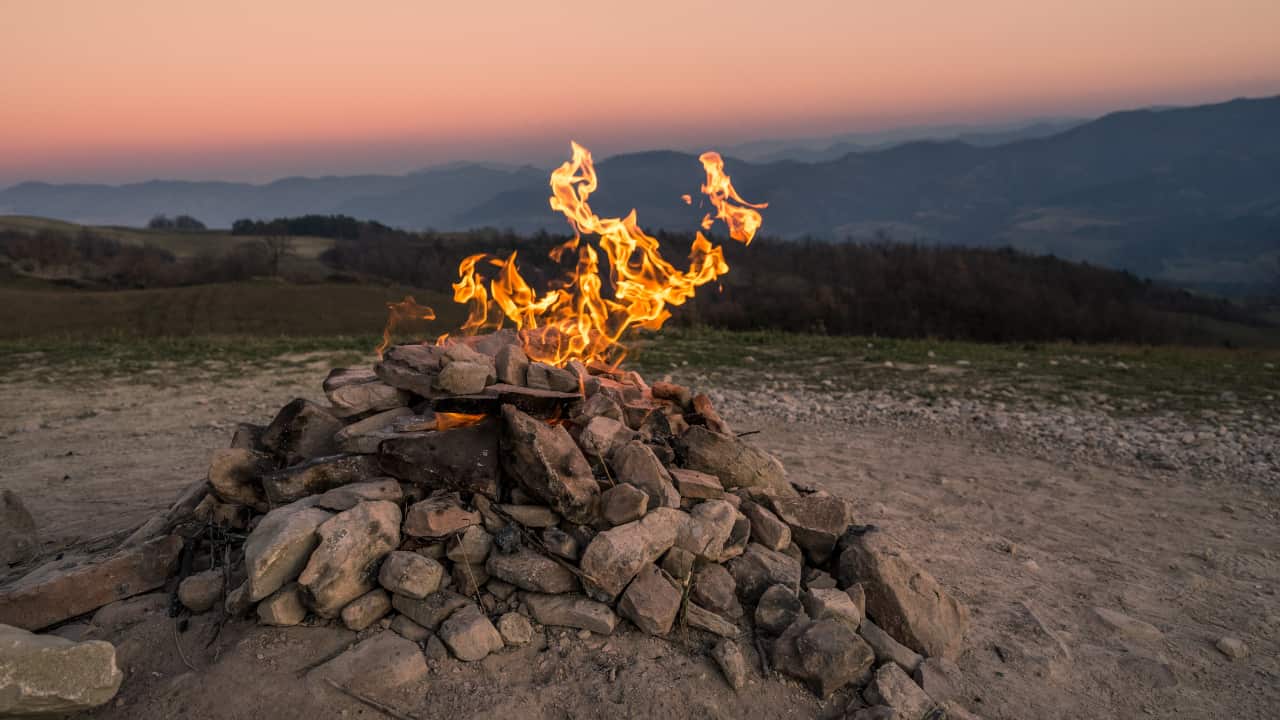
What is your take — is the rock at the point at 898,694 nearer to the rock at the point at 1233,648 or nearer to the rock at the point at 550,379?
the rock at the point at 1233,648

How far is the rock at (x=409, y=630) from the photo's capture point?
171 inches

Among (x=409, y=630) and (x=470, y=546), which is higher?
(x=470, y=546)

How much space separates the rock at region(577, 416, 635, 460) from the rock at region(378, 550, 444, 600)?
1.36 metres

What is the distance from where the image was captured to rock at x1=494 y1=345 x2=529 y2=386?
5.71m

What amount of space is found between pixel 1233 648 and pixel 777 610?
3.29m

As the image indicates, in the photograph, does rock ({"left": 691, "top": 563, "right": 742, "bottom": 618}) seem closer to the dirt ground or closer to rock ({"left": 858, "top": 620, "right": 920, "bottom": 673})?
the dirt ground

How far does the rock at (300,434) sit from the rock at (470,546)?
1552 mm

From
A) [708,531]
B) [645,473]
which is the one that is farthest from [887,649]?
[645,473]

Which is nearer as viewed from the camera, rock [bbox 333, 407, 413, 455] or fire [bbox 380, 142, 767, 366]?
rock [bbox 333, 407, 413, 455]

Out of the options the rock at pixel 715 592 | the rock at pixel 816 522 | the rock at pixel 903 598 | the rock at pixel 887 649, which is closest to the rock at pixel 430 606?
the rock at pixel 715 592

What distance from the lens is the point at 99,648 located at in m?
3.72

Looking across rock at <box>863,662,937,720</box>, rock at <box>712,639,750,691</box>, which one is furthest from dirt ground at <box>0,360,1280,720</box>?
rock at <box>863,662,937,720</box>

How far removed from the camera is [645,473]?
523cm

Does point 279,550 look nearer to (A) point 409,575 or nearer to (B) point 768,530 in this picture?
(A) point 409,575
